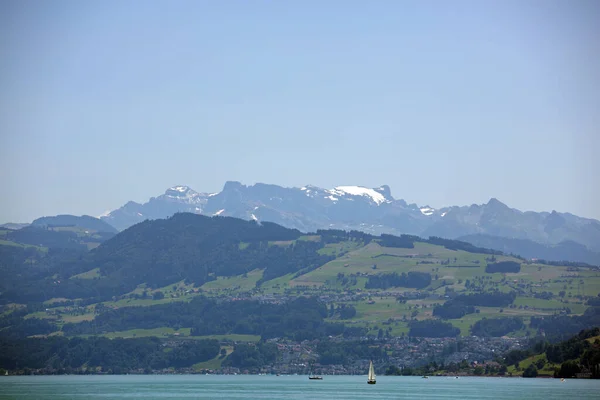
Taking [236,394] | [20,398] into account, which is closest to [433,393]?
[236,394]

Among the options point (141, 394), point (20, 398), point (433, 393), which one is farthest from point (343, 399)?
point (20, 398)

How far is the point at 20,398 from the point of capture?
548 ft

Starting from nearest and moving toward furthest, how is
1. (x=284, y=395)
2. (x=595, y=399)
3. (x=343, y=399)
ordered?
(x=595, y=399)
(x=343, y=399)
(x=284, y=395)

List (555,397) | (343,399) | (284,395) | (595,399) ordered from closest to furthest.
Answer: (595,399) < (555,397) < (343,399) < (284,395)

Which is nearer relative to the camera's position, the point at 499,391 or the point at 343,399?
the point at 343,399

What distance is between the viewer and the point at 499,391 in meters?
192

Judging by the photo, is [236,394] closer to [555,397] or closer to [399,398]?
[399,398]

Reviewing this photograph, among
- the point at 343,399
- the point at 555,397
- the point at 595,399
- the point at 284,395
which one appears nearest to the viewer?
the point at 595,399

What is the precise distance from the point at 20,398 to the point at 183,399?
28687 mm

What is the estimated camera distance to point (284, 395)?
18788cm

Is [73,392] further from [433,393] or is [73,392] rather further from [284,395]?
[433,393]

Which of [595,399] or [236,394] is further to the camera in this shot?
[236,394]

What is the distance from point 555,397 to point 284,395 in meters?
52.1

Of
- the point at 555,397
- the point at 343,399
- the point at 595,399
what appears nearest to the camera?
the point at 595,399
